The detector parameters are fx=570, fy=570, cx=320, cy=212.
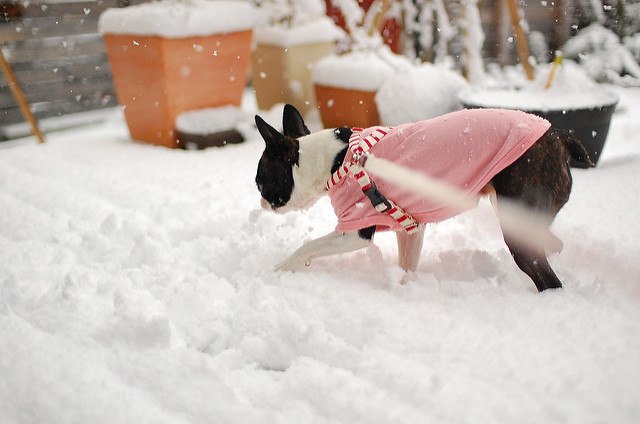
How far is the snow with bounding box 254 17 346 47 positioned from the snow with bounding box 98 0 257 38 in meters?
0.38

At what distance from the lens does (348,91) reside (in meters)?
4.32

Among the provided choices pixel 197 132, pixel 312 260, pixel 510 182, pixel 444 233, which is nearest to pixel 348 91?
pixel 197 132

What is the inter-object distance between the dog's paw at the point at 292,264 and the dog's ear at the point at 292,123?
1.63 ft

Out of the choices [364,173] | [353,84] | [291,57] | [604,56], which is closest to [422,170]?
[364,173]

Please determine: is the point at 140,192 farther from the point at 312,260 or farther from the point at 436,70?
the point at 436,70

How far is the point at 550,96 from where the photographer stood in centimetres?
352

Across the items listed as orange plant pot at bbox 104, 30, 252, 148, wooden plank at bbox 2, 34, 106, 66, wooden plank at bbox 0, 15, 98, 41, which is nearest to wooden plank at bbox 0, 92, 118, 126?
wooden plank at bbox 2, 34, 106, 66

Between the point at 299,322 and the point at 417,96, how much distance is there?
2.50 meters

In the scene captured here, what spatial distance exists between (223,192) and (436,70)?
75.3 inches

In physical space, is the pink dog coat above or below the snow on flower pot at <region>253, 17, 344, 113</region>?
A: above

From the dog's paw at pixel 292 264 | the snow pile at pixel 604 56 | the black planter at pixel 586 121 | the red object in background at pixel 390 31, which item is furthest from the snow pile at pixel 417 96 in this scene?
the snow pile at pixel 604 56

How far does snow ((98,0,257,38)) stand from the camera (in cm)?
409

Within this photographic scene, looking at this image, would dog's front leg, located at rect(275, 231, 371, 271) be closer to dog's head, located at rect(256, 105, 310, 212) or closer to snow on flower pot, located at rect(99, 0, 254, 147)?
dog's head, located at rect(256, 105, 310, 212)

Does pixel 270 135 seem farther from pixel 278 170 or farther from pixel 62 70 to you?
pixel 62 70
